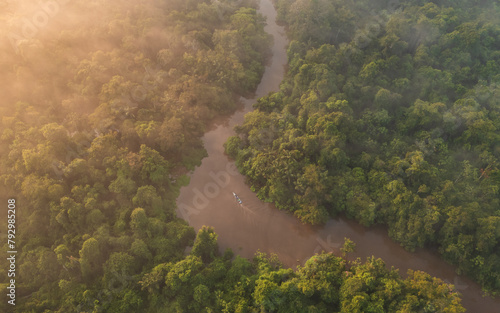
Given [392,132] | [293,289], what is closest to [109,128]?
[293,289]

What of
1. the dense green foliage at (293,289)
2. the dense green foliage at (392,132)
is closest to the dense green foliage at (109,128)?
the dense green foliage at (293,289)

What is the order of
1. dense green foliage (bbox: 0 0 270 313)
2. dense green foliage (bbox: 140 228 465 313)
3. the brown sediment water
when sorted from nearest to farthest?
1. dense green foliage (bbox: 140 228 465 313)
2. dense green foliage (bbox: 0 0 270 313)
3. the brown sediment water

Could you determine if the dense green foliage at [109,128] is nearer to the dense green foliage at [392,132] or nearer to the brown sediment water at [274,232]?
the brown sediment water at [274,232]

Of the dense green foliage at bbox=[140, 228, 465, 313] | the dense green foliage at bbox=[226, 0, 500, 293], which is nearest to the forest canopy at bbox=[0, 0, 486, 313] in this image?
the dense green foliage at bbox=[140, 228, 465, 313]

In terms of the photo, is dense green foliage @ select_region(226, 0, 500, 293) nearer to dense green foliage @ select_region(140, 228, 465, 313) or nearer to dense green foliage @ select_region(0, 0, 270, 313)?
dense green foliage @ select_region(140, 228, 465, 313)

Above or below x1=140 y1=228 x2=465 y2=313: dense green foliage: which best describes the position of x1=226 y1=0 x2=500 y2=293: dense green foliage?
above

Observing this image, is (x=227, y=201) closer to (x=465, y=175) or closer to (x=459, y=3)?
(x=465, y=175)

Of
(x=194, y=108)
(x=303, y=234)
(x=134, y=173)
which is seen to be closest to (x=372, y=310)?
(x=303, y=234)
